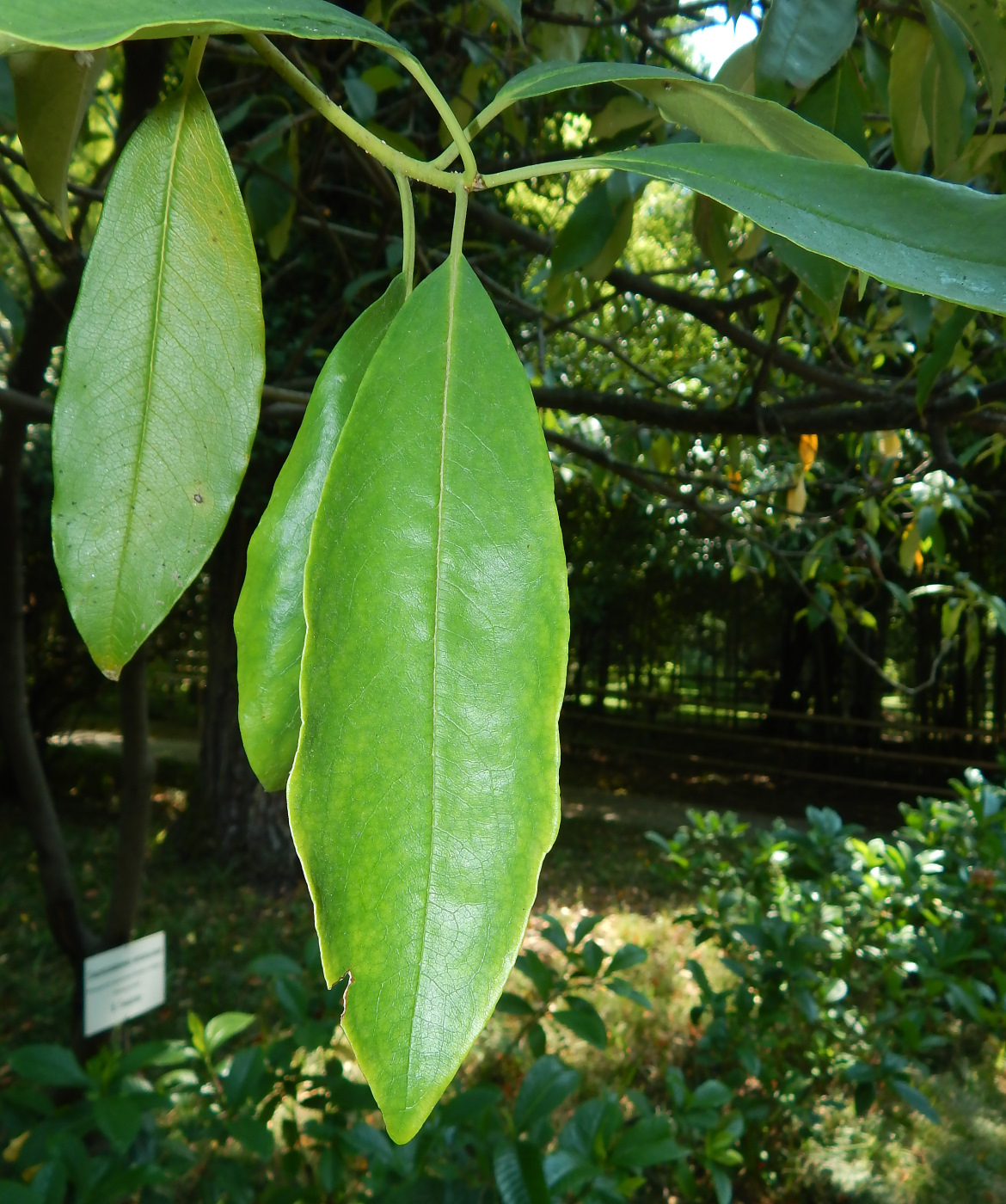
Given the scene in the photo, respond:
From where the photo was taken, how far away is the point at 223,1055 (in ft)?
10.1

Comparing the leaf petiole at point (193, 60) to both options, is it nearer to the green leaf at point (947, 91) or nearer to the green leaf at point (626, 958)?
the green leaf at point (947, 91)

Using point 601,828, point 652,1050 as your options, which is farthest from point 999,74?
point 601,828

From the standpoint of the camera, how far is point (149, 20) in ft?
0.82

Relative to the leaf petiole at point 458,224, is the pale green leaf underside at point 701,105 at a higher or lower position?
higher

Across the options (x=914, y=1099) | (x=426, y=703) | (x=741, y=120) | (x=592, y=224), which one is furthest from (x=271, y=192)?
(x=914, y=1099)

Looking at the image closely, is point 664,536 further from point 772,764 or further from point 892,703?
point 892,703

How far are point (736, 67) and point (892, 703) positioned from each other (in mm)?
8536

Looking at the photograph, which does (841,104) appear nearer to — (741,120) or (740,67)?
(740,67)

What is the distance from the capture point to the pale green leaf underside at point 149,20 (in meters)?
0.23

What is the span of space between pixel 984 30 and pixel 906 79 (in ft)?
0.34

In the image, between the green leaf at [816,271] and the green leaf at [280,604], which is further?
the green leaf at [816,271]

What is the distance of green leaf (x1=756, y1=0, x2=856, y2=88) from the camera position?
0.66 meters

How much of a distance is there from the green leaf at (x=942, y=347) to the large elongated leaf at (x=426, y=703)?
58 cm

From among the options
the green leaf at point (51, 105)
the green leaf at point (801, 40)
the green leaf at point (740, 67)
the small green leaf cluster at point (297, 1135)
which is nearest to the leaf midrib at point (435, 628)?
the green leaf at point (51, 105)
